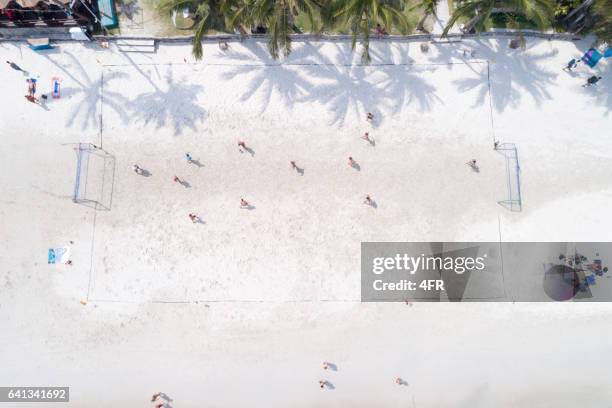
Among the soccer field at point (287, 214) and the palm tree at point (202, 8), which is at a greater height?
the palm tree at point (202, 8)

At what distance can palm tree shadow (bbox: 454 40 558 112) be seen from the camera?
19750mm

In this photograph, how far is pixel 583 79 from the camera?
1984 cm

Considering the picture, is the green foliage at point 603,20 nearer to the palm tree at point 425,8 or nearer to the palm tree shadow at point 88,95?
the palm tree at point 425,8

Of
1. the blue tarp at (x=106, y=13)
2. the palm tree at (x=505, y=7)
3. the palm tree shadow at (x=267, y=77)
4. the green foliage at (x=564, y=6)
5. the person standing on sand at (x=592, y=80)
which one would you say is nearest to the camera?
the palm tree at (x=505, y=7)

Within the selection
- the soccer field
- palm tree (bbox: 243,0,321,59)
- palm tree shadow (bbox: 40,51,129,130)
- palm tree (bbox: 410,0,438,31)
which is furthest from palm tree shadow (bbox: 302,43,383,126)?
palm tree shadow (bbox: 40,51,129,130)

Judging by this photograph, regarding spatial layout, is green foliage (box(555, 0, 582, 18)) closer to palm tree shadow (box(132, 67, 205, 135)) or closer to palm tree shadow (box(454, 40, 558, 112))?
palm tree shadow (box(454, 40, 558, 112))

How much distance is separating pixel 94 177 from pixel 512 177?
2126 centimetres

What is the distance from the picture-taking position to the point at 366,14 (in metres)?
16.6

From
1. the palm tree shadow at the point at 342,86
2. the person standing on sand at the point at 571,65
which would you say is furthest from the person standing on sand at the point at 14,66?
the person standing on sand at the point at 571,65

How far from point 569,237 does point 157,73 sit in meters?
22.8

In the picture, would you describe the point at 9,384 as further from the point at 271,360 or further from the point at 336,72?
the point at 336,72

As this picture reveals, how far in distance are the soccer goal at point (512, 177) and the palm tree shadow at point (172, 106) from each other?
51.5 ft

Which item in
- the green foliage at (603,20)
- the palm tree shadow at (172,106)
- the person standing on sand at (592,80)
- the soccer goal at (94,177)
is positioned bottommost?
the soccer goal at (94,177)

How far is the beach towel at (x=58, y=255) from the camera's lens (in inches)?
748
